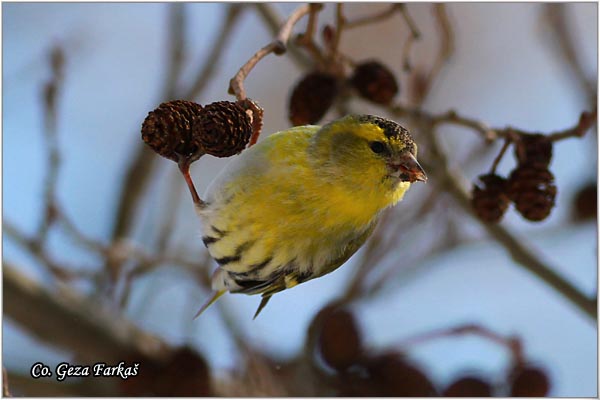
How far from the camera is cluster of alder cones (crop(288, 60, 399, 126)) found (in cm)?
126

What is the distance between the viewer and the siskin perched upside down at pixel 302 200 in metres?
1.14

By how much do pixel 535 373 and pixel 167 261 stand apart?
36.2 inches

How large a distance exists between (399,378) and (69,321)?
858mm

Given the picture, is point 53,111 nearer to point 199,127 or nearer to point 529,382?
point 199,127

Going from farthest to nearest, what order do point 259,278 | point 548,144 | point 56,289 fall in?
point 56,289, point 259,278, point 548,144

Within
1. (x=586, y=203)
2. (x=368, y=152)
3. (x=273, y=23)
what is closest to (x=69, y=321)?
(x=273, y=23)

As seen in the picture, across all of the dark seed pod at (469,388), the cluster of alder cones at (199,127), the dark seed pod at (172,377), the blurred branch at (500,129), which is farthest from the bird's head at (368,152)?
the dark seed pod at (172,377)

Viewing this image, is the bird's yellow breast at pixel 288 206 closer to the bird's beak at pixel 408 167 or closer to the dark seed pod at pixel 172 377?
the bird's beak at pixel 408 167

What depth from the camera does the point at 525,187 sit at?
116cm

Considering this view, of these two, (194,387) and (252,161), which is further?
(194,387)

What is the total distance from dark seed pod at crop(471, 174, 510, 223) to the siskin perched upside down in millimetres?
150

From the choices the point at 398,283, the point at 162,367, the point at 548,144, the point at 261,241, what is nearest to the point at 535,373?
the point at 398,283

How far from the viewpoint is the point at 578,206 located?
198 centimetres

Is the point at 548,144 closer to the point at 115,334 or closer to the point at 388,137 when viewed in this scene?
the point at 388,137
